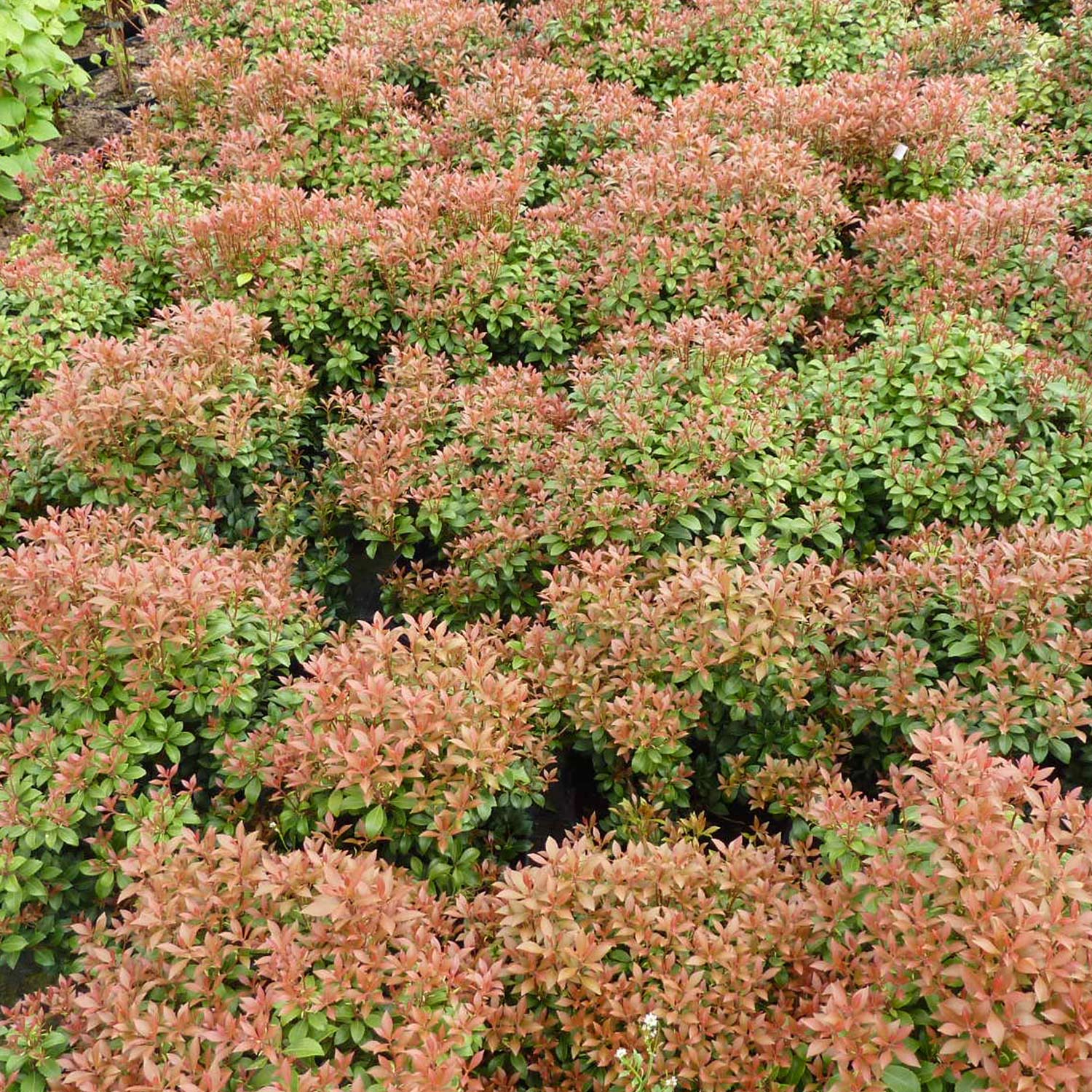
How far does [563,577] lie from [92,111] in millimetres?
5775

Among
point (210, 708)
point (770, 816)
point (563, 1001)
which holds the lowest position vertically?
point (770, 816)

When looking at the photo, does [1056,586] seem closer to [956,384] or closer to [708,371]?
[956,384]

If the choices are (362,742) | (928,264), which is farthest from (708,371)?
(362,742)

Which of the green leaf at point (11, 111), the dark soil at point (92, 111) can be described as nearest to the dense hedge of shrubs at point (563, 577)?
the green leaf at point (11, 111)

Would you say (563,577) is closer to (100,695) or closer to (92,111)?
(100,695)

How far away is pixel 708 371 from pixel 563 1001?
2237 millimetres

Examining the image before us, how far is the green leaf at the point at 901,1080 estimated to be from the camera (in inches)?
78.5

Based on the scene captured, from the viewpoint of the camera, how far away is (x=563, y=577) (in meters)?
3.15

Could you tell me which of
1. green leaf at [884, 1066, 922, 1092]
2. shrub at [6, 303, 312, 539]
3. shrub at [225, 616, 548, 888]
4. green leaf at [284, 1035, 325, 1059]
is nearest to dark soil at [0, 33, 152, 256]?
shrub at [6, 303, 312, 539]

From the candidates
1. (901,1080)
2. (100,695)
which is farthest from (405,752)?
(901,1080)

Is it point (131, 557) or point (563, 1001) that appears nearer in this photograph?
point (563, 1001)

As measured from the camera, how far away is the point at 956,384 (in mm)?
3510

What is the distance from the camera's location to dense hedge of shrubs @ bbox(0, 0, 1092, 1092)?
2.20m

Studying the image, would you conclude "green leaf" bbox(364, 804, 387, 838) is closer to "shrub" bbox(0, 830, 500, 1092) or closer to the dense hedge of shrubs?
the dense hedge of shrubs
